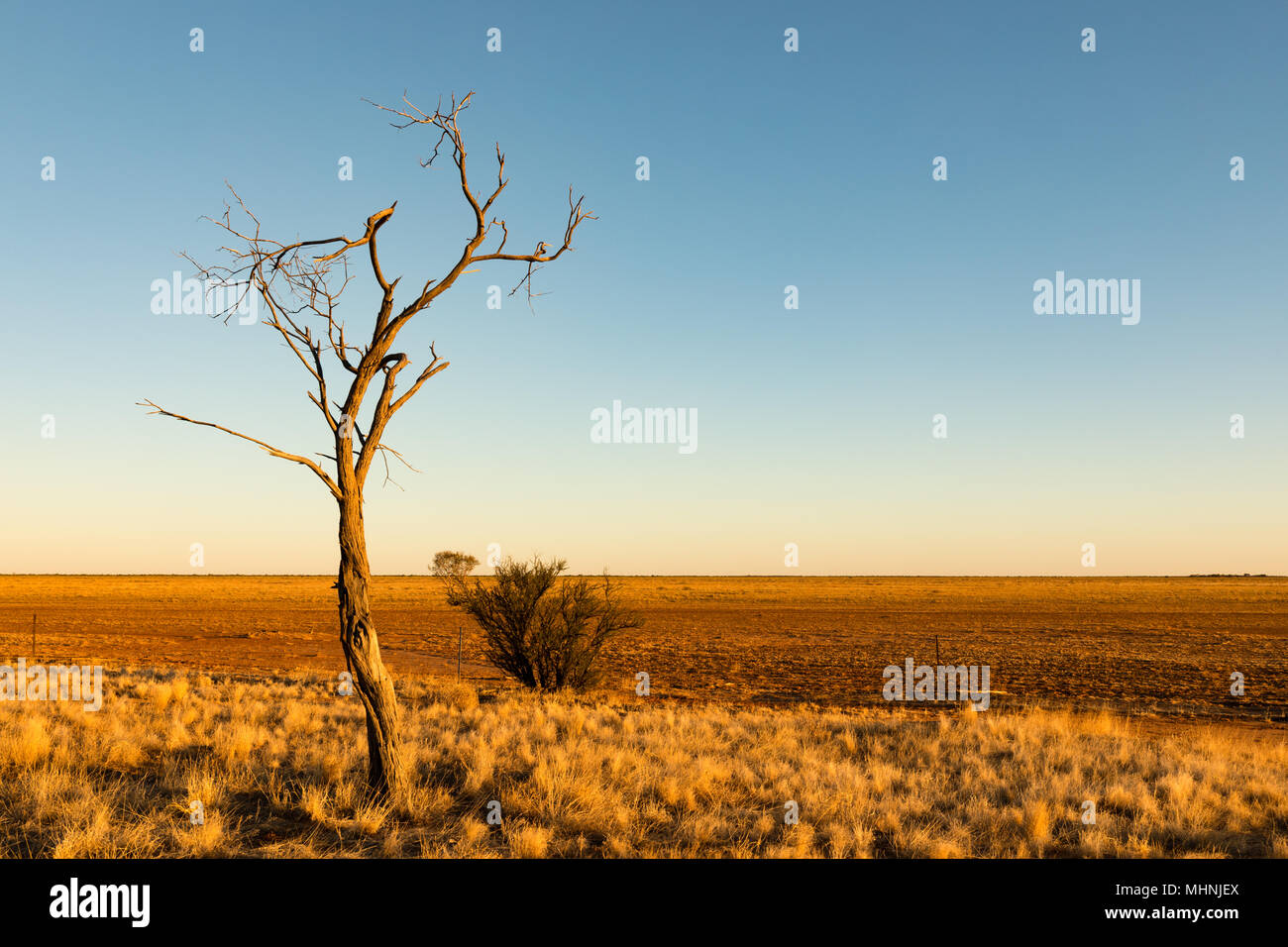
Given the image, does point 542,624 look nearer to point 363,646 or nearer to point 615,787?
point 615,787

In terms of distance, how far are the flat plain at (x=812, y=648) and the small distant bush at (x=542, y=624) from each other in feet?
7.04

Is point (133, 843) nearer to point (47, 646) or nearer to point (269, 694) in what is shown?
point (269, 694)

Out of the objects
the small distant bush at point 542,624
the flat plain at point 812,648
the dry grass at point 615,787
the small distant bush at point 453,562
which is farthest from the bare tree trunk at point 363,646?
the small distant bush at point 453,562

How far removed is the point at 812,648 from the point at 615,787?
91.8 feet

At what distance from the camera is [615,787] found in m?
8.77

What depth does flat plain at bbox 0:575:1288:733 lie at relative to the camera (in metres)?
22.0

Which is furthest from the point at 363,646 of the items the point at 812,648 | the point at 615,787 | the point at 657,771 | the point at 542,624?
the point at 812,648

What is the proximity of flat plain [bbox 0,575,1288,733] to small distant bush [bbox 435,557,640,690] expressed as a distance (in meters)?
2.15

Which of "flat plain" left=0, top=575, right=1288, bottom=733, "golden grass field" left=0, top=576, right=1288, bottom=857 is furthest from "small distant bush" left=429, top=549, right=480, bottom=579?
"golden grass field" left=0, top=576, right=1288, bottom=857

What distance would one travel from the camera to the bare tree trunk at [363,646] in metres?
7.25

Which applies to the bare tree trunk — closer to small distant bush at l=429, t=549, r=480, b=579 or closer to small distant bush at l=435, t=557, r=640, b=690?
small distant bush at l=435, t=557, r=640, b=690
